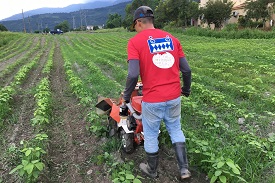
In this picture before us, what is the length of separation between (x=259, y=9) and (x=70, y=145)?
3245 cm

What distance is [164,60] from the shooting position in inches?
123

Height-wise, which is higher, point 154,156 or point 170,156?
point 154,156

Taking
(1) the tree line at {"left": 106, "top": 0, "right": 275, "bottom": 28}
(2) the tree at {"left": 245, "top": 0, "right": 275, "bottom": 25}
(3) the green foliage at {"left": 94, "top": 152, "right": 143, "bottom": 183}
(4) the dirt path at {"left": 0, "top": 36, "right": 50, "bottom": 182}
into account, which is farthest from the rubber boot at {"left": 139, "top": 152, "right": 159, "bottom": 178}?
(2) the tree at {"left": 245, "top": 0, "right": 275, "bottom": 25}

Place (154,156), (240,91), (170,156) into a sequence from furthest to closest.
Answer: (240,91)
(170,156)
(154,156)

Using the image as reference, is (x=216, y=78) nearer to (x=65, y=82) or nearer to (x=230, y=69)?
(x=230, y=69)

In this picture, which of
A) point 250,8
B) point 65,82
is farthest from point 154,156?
point 250,8

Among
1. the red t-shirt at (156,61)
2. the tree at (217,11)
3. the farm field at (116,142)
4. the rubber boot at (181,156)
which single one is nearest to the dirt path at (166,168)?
the farm field at (116,142)

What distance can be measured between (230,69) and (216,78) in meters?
1.30

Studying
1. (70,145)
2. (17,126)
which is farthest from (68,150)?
(17,126)

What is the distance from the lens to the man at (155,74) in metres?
3.07

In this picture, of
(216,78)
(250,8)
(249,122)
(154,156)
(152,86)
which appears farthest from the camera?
(250,8)

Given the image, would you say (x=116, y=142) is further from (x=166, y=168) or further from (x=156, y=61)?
(x=156, y=61)

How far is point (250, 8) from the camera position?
31.7 metres

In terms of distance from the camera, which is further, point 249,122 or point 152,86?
point 249,122
